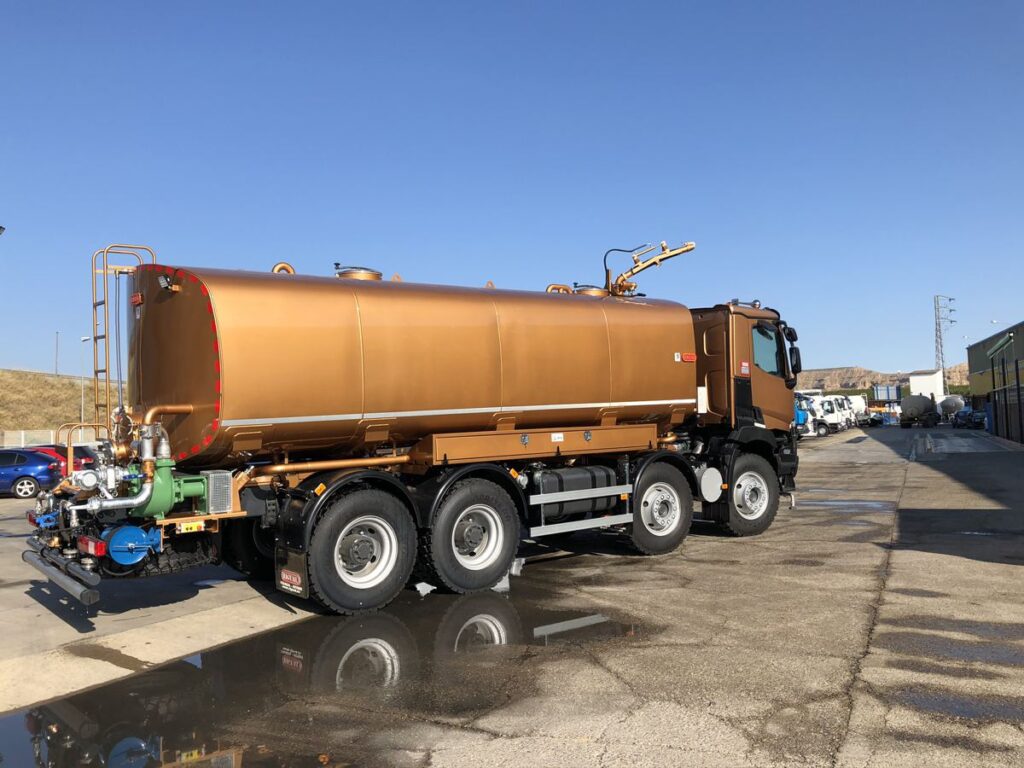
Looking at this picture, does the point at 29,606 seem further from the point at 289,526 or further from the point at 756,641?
the point at 756,641

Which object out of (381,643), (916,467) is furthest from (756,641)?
(916,467)

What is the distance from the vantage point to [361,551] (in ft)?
25.3

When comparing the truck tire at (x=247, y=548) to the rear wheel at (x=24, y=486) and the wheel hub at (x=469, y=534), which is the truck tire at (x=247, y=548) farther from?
the rear wheel at (x=24, y=486)

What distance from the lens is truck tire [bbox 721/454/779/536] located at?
1163cm

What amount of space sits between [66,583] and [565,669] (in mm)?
4447

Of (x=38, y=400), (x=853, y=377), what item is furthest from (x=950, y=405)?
(x=853, y=377)

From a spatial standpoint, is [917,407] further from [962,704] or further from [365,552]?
[962,704]

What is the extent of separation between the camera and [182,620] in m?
7.66

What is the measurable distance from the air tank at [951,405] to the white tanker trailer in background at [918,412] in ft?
19.1

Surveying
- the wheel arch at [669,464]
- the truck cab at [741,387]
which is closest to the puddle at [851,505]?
the truck cab at [741,387]

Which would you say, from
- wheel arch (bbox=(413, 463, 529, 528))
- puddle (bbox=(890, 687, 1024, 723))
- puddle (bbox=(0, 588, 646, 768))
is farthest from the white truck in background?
puddle (bbox=(890, 687, 1024, 723))

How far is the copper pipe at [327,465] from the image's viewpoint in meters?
7.64

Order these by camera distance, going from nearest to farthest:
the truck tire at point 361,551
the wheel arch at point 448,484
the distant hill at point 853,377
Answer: the truck tire at point 361,551 < the wheel arch at point 448,484 < the distant hill at point 853,377

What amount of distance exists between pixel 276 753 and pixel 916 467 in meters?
25.0
